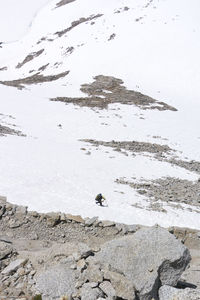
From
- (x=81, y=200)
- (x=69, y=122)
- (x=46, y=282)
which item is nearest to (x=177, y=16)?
(x=69, y=122)

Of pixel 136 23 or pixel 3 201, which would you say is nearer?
pixel 3 201

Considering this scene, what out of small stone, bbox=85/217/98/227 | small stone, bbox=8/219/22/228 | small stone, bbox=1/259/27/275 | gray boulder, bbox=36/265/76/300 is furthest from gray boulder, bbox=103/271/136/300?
small stone, bbox=8/219/22/228

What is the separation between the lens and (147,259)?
905 cm

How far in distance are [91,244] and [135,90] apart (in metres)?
41.1

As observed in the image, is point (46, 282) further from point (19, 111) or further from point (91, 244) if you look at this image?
point (19, 111)

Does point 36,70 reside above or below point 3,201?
below

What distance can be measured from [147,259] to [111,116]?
112 ft

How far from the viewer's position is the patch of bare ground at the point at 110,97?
47250 mm

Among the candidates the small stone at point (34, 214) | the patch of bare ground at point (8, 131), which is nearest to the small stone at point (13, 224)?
the small stone at point (34, 214)

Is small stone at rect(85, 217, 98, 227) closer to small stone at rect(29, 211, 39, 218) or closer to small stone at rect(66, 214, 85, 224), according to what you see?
small stone at rect(66, 214, 85, 224)

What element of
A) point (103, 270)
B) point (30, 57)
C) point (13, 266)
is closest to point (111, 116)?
point (13, 266)

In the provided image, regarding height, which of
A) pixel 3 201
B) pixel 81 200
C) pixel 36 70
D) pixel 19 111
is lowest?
pixel 36 70

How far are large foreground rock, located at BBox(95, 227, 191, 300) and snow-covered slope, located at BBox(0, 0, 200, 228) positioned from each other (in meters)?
7.24

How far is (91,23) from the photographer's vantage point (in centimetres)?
8544
